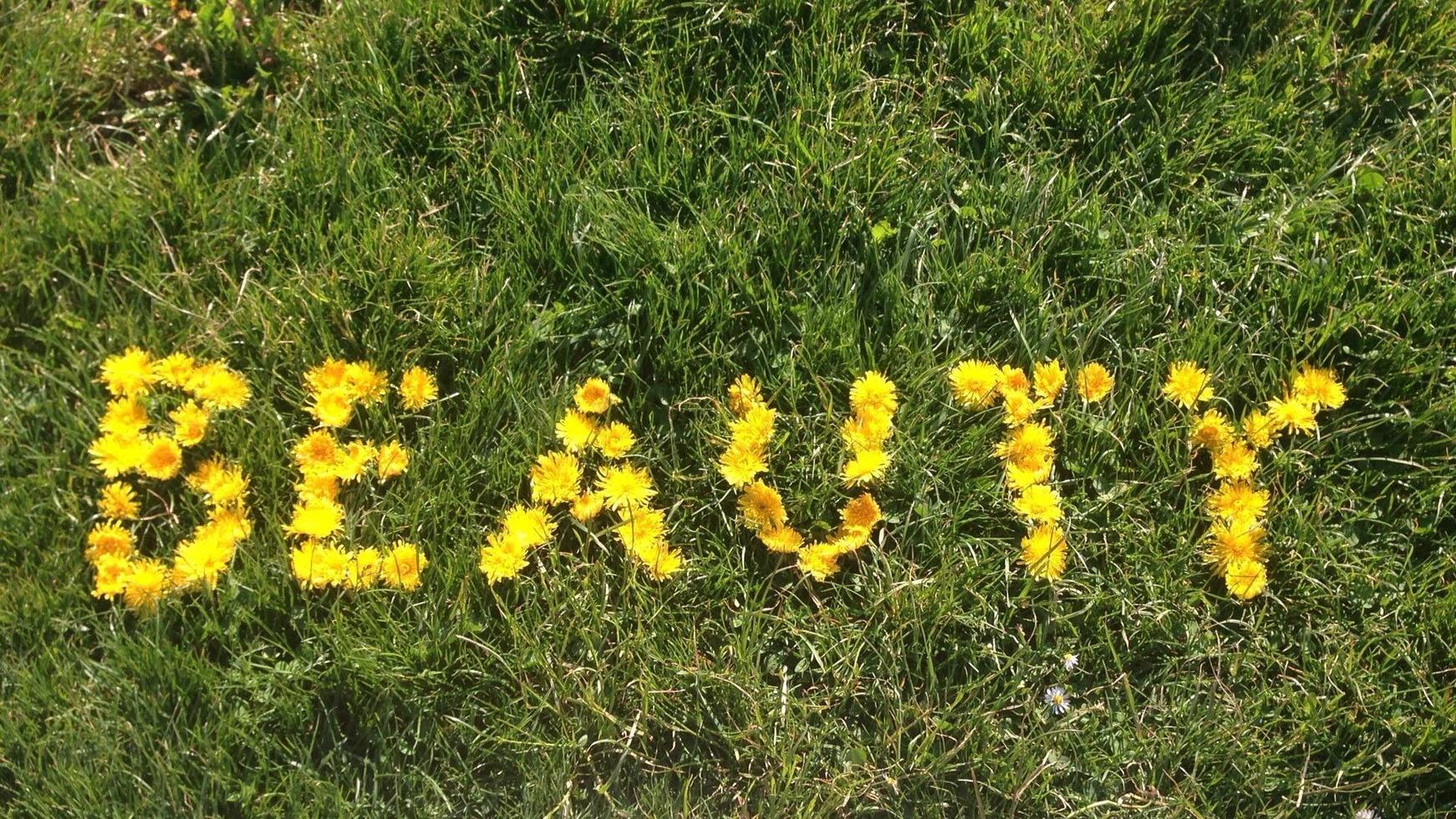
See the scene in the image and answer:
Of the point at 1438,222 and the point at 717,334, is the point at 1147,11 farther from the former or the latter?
the point at 717,334

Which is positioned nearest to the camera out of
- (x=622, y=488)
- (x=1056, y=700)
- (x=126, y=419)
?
(x=1056, y=700)

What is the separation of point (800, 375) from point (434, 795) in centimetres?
120

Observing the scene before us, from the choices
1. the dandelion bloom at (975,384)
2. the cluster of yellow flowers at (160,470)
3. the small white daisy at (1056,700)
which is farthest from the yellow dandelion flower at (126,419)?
the small white daisy at (1056,700)

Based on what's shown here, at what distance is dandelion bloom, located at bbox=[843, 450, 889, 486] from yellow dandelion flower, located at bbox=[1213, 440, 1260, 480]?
0.72 meters

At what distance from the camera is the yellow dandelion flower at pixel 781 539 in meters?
2.40

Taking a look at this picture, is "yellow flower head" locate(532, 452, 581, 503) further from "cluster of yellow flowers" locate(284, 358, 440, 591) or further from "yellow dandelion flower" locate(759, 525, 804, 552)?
"yellow dandelion flower" locate(759, 525, 804, 552)

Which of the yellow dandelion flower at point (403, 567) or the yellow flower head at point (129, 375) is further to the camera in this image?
the yellow flower head at point (129, 375)

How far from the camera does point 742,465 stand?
243 centimetres

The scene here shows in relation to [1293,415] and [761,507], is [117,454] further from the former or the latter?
[1293,415]

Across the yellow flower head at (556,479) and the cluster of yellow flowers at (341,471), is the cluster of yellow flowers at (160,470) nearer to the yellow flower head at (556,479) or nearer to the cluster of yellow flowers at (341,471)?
the cluster of yellow flowers at (341,471)

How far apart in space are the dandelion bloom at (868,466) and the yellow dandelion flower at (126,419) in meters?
1.60

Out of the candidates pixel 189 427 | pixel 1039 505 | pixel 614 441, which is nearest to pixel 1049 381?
pixel 1039 505

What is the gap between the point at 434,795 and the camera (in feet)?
7.70

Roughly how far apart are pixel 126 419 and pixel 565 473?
103 centimetres
